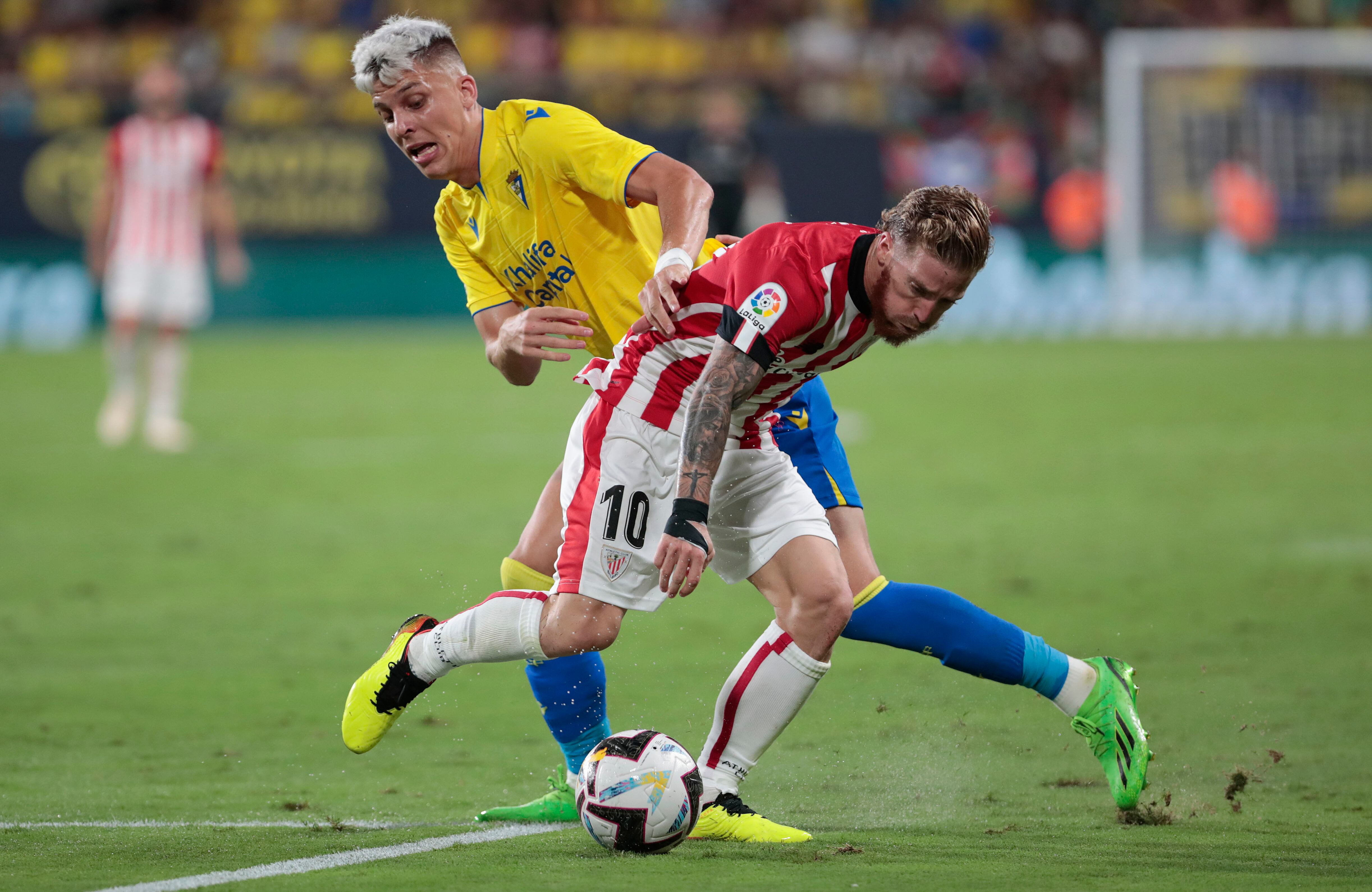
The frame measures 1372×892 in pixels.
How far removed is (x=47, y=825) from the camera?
4164 millimetres

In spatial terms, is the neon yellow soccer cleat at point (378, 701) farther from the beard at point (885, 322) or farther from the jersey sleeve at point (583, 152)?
the beard at point (885, 322)

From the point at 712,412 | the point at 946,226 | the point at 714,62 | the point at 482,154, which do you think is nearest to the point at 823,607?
the point at 712,412

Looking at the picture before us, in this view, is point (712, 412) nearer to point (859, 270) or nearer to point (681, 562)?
point (681, 562)

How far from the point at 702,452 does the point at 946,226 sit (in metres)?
0.72

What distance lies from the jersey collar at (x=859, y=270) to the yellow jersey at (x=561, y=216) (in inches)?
29.1

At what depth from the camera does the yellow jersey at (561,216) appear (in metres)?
4.43

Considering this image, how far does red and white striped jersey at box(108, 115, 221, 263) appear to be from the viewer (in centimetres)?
1255

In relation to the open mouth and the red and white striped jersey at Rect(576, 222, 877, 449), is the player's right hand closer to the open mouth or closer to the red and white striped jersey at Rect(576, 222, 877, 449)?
the red and white striped jersey at Rect(576, 222, 877, 449)

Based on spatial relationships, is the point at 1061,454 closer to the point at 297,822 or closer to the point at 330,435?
the point at 330,435

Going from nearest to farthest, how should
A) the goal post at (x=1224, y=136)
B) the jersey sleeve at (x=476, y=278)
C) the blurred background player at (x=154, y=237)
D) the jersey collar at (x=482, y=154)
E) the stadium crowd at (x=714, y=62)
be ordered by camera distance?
the jersey collar at (x=482, y=154) < the jersey sleeve at (x=476, y=278) < the blurred background player at (x=154, y=237) < the goal post at (x=1224, y=136) < the stadium crowd at (x=714, y=62)

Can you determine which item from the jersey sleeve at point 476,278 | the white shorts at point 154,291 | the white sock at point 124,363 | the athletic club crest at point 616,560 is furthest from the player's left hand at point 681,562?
the white sock at point 124,363

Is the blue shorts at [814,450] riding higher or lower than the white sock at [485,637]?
higher

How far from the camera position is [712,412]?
12.4ft

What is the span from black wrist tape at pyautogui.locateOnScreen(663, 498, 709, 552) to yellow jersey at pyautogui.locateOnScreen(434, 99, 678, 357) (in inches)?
34.6
